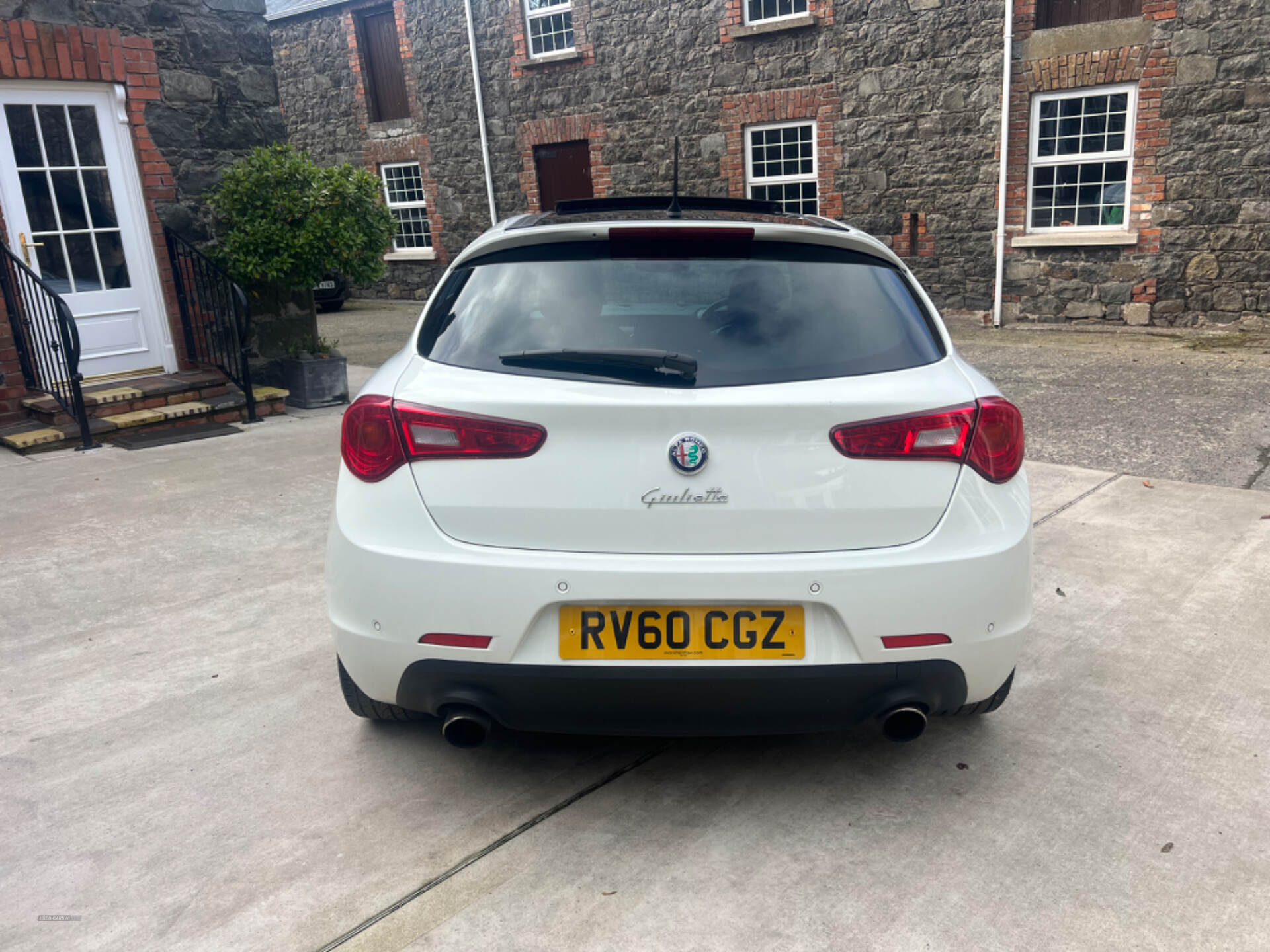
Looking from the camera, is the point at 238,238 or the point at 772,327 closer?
the point at 772,327

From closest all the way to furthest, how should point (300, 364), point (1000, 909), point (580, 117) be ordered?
1. point (1000, 909)
2. point (300, 364)
3. point (580, 117)

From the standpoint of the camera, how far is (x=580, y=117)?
15750 millimetres

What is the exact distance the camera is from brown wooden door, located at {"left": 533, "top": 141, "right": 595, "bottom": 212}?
16094mm

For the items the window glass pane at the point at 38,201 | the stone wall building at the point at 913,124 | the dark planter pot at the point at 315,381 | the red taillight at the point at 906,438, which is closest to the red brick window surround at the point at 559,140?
the stone wall building at the point at 913,124

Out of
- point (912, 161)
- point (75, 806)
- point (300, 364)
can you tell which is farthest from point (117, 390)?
point (912, 161)

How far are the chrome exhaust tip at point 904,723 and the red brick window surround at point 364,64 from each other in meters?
17.7

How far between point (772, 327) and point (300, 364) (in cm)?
697

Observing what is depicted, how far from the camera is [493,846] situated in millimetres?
2508

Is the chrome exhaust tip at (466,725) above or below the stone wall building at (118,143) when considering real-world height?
below

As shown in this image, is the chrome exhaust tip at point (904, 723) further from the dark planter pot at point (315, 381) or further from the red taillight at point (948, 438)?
the dark planter pot at point (315, 381)

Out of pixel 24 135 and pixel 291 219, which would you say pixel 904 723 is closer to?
pixel 291 219

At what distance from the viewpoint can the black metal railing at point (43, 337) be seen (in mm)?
6910

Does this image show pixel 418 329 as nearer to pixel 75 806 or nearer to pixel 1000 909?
pixel 75 806

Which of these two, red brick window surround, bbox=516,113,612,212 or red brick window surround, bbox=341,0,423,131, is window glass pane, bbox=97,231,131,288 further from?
red brick window surround, bbox=341,0,423,131
